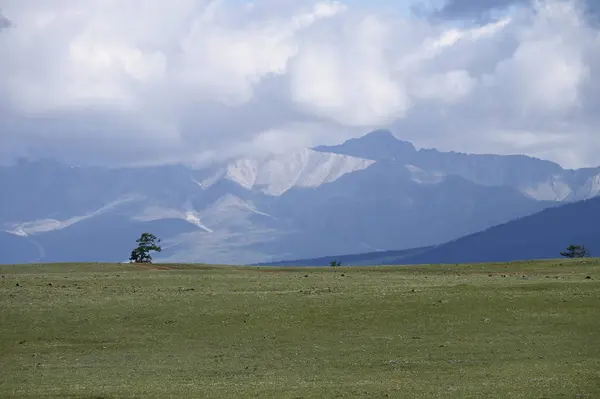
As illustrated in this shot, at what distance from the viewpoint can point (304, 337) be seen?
A: 46.8m

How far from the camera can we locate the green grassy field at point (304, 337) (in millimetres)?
34562

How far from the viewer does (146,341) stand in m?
47.3

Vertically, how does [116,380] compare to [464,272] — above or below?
below

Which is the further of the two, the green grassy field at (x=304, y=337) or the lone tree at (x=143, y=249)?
the lone tree at (x=143, y=249)

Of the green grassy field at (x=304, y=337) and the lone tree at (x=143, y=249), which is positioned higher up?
the lone tree at (x=143, y=249)

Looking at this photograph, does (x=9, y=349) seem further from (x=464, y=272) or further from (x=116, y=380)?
(x=464, y=272)

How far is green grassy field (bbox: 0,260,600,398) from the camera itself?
34562 millimetres

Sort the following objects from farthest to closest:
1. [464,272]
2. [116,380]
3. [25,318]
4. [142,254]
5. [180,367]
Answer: [142,254] < [464,272] < [25,318] < [180,367] < [116,380]

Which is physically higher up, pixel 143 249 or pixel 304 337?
pixel 143 249

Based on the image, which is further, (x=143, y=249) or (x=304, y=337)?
(x=143, y=249)

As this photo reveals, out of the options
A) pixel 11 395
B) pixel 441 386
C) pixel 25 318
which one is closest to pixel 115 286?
pixel 25 318

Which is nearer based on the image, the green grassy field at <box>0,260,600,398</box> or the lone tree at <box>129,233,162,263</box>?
the green grassy field at <box>0,260,600,398</box>

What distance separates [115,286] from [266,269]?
83.3 ft

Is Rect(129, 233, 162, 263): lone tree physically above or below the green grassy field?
above
